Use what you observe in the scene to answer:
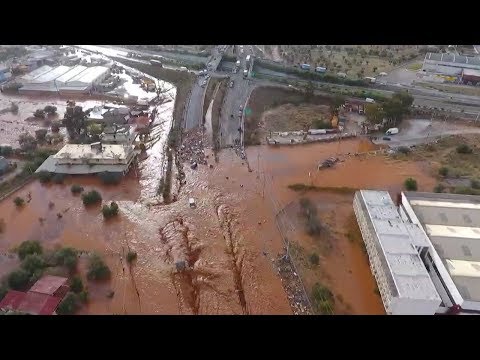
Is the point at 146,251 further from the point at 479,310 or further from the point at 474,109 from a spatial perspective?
the point at 474,109

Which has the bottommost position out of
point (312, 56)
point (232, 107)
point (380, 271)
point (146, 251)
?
point (146, 251)

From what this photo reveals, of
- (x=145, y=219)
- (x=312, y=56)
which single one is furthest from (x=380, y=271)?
(x=312, y=56)

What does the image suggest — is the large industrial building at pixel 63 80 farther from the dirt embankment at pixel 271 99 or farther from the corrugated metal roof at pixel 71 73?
the dirt embankment at pixel 271 99

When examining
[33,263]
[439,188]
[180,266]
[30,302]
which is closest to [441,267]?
[439,188]

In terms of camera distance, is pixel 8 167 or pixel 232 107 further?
pixel 232 107

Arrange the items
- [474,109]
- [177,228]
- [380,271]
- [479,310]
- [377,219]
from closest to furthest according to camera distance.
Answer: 1. [479,310]
2. [380,271]
3. [377,219]
4. [177,228]
5. [474,109]

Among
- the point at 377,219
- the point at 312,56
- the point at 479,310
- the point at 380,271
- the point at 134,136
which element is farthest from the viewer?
the point at 312,56

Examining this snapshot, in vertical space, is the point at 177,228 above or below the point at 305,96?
below
